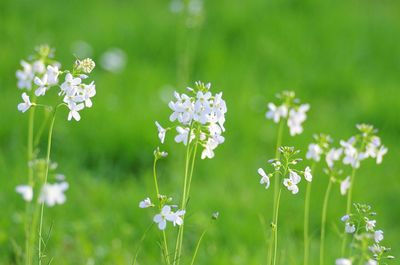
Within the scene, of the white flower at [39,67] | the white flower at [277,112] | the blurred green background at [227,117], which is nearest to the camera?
the white flower at [39,67]

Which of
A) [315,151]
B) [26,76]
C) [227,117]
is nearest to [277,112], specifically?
[315,151]

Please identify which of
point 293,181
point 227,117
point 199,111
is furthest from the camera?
point 227,117

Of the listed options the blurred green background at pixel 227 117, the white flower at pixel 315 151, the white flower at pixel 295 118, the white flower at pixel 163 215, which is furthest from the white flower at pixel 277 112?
the white flower at pixel 163 215

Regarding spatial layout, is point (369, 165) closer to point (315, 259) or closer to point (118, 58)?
point (315, 259)

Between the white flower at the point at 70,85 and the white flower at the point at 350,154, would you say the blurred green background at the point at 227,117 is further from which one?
the white flower at the point at 70,85

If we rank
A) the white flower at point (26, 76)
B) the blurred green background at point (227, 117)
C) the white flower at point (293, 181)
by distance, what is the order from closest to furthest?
the white flower at point (293, 181), the white flower at point (26, 76), the blurred green background at point (227, 117)

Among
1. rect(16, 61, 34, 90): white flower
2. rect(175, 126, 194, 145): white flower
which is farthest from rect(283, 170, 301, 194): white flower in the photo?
rect(16, 61, 34, 90): white flower

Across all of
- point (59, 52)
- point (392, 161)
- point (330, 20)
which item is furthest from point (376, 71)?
point (59, 52)

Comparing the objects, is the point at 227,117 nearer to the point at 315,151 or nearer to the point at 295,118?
the point at 295,118

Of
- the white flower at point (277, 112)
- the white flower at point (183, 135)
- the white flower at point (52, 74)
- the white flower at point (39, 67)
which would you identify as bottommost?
the white flower at point (183, 135)
